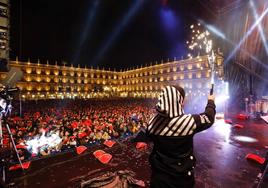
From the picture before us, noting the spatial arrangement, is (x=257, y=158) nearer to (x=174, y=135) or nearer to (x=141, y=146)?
(x=141, y=146)

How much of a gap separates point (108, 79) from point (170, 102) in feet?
259

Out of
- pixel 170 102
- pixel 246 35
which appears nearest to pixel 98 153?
pixel 170 102

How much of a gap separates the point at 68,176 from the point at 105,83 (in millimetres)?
76264

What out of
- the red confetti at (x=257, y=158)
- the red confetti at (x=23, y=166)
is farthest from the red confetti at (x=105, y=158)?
the red confetti at (x=257, y=158)

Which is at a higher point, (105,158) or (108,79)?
(108,79)

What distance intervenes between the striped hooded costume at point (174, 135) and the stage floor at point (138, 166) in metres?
1.87

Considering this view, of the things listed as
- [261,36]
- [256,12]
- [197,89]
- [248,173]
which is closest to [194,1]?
[256,12]

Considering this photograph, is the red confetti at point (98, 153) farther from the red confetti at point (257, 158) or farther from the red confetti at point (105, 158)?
the red confetti at point (257, 158)

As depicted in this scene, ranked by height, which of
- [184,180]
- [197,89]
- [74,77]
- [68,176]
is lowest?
[68,176]

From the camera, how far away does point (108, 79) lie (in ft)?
261

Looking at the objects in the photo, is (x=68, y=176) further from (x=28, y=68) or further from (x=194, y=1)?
(x=28, y=68)

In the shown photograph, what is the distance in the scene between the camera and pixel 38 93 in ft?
198

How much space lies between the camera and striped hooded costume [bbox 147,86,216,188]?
202cm

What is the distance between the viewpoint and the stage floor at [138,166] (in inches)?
148
